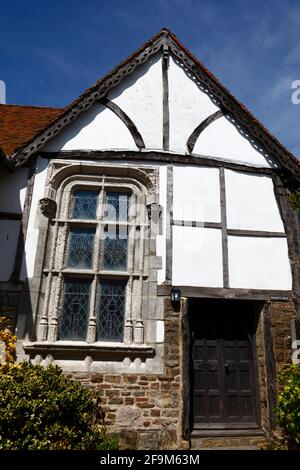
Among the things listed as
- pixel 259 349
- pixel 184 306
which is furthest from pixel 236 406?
pixel 184 306

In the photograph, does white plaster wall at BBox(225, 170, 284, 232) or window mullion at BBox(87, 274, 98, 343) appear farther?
white plaster wall at BBox(225, 170, 284, 232)

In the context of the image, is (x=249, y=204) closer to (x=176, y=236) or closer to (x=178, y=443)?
(x=176, y=236)

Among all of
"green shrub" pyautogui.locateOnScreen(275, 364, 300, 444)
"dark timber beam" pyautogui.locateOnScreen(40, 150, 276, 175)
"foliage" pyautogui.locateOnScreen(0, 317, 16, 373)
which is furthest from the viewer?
"dark timber beam" pyautogui.locateOnScreen(40, 150, 276, 175)

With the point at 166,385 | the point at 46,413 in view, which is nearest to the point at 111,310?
the point at 166,385

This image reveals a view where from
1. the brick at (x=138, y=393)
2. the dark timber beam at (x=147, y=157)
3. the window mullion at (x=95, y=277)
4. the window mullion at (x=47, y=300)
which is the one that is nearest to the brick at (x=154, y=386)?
the brick at (x=138, y=393)

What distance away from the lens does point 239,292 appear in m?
5.28

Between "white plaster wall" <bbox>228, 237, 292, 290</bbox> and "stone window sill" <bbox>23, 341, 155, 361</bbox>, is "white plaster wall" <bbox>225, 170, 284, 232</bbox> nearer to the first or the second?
"white plaster wall" <bbox>228, 237, 292, 290</bbox>

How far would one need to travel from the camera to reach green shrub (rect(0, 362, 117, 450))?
146 inches

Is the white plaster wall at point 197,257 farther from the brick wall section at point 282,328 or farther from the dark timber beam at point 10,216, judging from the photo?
the dark timber beam at point 10,216

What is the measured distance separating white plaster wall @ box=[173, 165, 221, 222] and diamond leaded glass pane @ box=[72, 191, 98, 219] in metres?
1.36

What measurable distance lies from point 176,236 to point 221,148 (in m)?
1.86

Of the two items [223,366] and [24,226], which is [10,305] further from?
[223,366]

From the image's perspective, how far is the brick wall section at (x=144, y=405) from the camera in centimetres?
452

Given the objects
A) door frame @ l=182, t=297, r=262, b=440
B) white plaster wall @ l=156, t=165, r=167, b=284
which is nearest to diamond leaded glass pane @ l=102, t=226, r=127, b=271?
white plaster wall @ l=156, t=165, r=167, b=284
